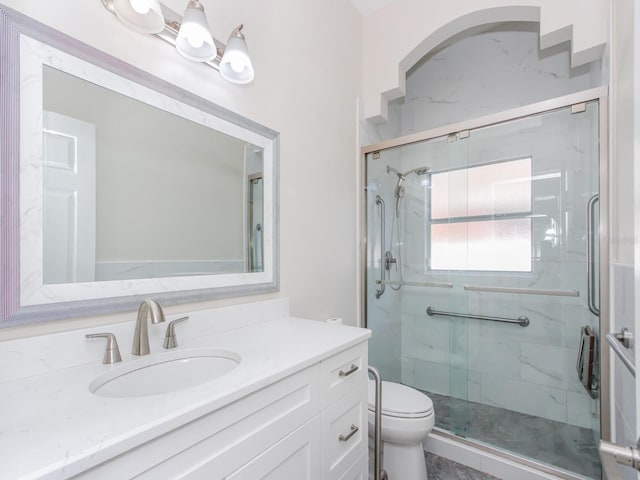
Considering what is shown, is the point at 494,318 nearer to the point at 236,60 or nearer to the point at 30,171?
the point at 236,60

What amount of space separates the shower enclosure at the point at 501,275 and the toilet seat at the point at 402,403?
20.6 inches

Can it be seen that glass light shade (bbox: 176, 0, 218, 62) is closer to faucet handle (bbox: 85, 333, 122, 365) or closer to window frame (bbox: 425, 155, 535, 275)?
faucet handle (bbox: 85, 333, 122, 365)

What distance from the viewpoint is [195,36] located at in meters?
1.10

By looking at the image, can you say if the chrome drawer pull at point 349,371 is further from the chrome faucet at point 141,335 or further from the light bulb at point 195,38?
the light bulb at point 195,38

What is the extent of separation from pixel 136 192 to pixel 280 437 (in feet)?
2.95

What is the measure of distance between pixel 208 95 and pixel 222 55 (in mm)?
175

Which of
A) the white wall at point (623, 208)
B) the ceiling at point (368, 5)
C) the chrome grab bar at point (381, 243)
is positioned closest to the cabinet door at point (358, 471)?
the white wall at point (623, 208)

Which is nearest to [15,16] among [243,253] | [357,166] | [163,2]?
[163,2]

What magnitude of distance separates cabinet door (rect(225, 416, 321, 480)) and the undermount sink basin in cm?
27

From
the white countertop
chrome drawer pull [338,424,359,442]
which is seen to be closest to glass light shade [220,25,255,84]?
the white countertop

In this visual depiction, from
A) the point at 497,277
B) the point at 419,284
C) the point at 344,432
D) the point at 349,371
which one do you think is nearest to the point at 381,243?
the point at 419,284

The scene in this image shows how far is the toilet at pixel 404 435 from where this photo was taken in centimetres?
148

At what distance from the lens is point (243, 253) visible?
141cm

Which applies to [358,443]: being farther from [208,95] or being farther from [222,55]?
[222,55]
